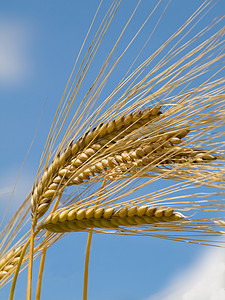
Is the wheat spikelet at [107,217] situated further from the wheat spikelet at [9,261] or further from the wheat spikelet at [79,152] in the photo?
the wheat spikelet at [9,261]

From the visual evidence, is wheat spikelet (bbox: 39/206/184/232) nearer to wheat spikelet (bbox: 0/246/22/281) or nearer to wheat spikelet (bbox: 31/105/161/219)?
wheat spikelet (bbox: 31/105/161/219)

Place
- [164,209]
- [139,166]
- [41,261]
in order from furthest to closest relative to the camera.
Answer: [41,261], [139,166], [164,209]

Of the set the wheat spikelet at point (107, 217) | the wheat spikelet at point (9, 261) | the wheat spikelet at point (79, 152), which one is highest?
the wheat spikelet at point (79, 152)

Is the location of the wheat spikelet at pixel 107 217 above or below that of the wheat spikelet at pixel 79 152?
below

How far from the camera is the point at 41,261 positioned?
128 centimetres

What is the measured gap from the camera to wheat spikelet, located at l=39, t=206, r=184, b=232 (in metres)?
1.06

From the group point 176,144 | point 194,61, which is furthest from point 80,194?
point 194,61

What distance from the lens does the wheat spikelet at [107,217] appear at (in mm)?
1063

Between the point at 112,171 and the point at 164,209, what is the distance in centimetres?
20

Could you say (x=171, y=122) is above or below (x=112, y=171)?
above

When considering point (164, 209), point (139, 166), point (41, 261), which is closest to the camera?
point (164, 209)

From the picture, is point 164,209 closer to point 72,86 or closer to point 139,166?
point 139,166

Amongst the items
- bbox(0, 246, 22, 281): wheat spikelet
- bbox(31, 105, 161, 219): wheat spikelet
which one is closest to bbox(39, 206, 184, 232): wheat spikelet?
bbox(31, 105, 161, 219): wheat spikelet

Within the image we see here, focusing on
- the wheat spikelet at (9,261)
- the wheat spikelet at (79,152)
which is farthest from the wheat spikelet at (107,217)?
the wheat spikelet at (9,261)
